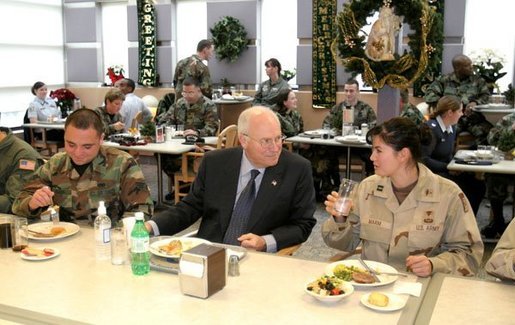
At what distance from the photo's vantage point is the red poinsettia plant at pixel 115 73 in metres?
9.88

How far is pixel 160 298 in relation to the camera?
188 centimetres

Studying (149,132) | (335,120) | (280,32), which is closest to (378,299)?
(149,132)

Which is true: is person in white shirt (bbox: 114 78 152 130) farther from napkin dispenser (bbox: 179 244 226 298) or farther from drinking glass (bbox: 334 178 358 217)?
napkin dispenser (bbox: 179 244 226 298)

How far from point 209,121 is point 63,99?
4024 mm

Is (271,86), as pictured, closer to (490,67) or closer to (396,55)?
(490,67)

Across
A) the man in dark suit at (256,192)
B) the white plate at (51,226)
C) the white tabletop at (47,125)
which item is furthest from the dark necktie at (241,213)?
the white tabletop at (47,125)

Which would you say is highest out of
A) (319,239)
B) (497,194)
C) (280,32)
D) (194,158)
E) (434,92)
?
(280,32)

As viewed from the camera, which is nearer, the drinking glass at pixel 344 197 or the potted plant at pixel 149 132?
the drinking glass at pixel 344 197

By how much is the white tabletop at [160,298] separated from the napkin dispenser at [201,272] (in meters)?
0.03

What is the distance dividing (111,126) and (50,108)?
2.45m

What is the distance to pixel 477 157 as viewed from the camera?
5.02m

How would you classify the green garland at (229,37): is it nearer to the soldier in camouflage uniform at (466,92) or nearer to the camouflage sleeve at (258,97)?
the camouflage sleeve at (258,97)

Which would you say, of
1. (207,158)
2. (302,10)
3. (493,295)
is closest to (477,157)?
(207,158)

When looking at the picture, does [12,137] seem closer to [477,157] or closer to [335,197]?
[335,197]
